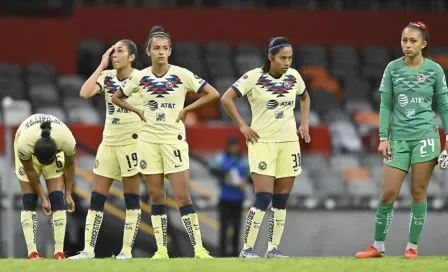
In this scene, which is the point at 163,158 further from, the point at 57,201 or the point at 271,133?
the point at 57,201

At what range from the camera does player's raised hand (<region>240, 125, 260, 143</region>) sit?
53.6 feet

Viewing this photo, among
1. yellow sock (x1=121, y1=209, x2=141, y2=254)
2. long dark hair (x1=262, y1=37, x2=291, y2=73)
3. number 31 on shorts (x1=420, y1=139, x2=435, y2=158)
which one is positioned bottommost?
yellow sock (x1=121, y1=209, x2=141, y2=254)

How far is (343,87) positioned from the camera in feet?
102

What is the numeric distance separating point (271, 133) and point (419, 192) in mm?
1833

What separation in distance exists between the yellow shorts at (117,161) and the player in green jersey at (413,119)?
301 centimetres

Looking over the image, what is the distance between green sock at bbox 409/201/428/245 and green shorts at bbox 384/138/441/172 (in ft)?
1.48

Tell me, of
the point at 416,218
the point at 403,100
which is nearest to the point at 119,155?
the point at 403,100

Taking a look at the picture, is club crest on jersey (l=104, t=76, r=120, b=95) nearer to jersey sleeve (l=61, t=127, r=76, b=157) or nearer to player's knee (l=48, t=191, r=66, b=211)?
jersey sleeve (l=61, t=127, r=76, b=157)

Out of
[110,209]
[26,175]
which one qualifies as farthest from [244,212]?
[26,175]

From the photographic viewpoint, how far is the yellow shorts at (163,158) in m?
16.4

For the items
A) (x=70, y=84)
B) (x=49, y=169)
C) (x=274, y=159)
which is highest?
(x=70, y=84)

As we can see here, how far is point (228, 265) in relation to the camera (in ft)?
49.1

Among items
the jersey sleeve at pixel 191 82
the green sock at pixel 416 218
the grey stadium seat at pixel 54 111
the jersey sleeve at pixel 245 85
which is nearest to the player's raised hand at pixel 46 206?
the jersey sleeve at pixel 191 82

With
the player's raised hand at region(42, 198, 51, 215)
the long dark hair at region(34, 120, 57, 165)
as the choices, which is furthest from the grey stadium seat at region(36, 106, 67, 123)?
the long dark hair at region(34, 120, 57, 165)
